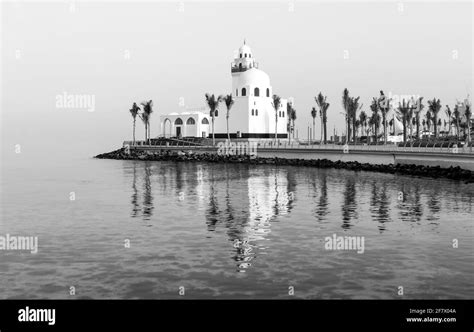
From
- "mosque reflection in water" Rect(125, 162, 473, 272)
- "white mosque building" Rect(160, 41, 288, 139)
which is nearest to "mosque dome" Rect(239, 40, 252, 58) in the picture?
"white mosque building" Rect(160, 41, 288, 139)

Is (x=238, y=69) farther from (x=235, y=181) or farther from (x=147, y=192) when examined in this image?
(x=147, y=192)

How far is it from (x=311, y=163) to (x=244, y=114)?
35054mm

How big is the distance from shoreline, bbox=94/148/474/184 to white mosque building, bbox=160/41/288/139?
10184 millimetres

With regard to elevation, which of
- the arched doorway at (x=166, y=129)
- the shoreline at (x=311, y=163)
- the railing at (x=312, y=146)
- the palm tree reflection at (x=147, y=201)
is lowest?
the palm tree reflection at (x=147, y=201)

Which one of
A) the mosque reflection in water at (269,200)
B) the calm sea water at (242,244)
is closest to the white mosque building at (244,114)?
the mosque reflection in water at (269,200)

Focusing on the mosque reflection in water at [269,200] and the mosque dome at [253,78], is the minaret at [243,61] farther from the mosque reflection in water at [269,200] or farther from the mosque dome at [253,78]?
the mosque reflection in water at [269,200]

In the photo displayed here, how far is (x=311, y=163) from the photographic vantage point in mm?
73250

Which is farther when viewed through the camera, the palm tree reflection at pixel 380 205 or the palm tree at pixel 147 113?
the palm tree at pixel 147 113

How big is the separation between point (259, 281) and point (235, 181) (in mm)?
36466

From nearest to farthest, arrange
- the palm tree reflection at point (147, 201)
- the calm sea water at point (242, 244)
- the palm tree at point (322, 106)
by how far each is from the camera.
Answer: the calm sea water at point (242, 244) → the palm tree reflection at point (147, 201) → the palm tree at point (322, 106)

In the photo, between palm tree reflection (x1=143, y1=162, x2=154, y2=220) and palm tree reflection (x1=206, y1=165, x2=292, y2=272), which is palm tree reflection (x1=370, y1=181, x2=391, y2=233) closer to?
palm tree reflection (x1=206, y1=165, x2=292, y2=272)

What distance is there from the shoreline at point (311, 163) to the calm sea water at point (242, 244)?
31.8ft

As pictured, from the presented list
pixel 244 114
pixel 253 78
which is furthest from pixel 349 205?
pixel 253 78

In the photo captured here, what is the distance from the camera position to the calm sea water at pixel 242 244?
15727 millimetres
